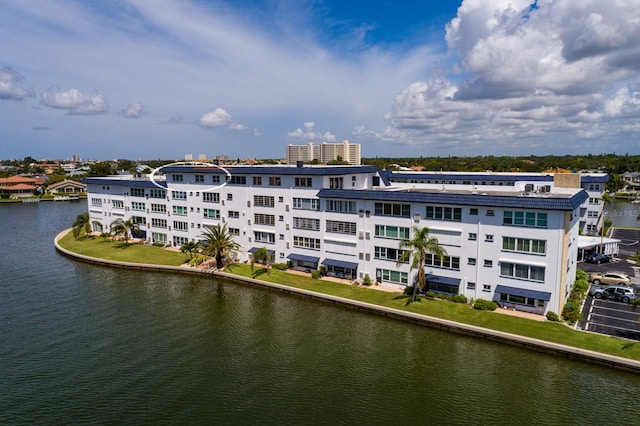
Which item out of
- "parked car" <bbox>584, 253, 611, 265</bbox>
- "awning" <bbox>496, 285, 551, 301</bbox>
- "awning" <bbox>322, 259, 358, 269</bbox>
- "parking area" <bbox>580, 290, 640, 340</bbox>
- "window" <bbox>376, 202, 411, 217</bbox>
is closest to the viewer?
"parking area" <bbox>580, 290, 640, 340</bbox>

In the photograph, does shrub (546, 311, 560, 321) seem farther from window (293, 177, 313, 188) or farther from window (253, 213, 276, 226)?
window (253, 213, 276, 226)

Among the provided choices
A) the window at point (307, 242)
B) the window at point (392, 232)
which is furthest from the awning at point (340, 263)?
the window at point (392, 232)

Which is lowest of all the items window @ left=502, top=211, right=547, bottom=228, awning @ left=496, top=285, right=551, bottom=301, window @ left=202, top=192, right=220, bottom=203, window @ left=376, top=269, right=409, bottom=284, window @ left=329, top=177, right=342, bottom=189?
window @ left=376, top=269, right=409, bottom=284

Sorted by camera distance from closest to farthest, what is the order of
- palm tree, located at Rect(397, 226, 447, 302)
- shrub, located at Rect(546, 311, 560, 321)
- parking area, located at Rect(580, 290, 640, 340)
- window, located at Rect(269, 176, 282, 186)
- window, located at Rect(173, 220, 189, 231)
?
1. parking area, located at Rect(580, 290, 640, 340)
2. shrub, located at Rect(546, 311, 560, 321)
3. palm tree, located at Rect(397, 226, 447, 302)
4. window, located at Rect(269, 176, 282, 186)
5. window, located at Rect(173, 220, 189, 231)

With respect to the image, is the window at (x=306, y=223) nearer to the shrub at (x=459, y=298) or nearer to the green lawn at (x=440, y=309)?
the green lawn at (x=440, y=309)

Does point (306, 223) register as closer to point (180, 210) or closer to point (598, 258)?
point (180, 210)

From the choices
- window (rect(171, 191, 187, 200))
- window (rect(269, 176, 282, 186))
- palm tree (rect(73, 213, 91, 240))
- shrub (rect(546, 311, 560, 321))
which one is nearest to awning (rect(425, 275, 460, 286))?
shrub (rect(546, 311, 560, 321))

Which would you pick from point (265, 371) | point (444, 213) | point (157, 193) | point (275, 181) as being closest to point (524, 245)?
point (444, 213)
